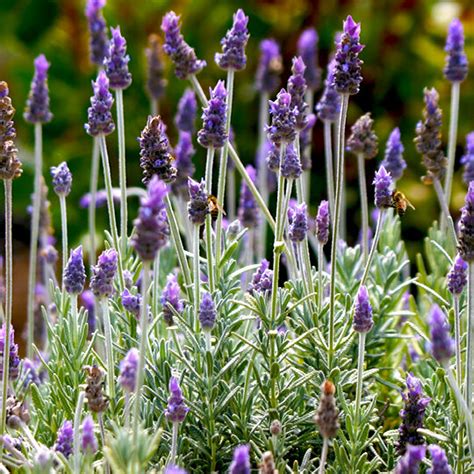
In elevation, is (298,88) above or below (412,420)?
above

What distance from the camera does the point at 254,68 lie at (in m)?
4.25

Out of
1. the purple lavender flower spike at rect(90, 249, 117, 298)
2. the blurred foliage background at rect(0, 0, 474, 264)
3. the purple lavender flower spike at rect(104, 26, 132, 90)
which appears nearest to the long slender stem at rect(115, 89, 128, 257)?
the purple lavender flower spike at rect(104, 26, 132, 90)

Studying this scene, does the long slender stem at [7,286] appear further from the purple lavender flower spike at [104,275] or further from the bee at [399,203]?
the bee at [399,203]

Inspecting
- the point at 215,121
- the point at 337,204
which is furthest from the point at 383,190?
the point at 215,121

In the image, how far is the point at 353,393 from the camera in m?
1.76

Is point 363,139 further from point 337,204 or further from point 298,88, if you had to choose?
point 337,204

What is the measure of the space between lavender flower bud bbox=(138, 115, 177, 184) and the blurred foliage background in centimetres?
246

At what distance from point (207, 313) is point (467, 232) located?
42 centimetres

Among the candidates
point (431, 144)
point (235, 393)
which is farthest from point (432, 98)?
point (235, 393)

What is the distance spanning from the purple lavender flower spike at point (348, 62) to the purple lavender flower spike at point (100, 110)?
0.42 meters

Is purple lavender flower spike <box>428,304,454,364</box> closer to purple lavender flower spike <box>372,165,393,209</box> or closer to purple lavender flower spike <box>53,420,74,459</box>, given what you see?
purple lavender flower spike <box>372,165,393,209</box>

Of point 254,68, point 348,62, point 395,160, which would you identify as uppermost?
point 254,68

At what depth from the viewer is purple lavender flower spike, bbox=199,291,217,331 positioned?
1445 mm

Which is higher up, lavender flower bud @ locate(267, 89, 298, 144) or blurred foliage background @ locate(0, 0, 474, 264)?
blurred foliage background @ locate(0, 0, 474, 264)
